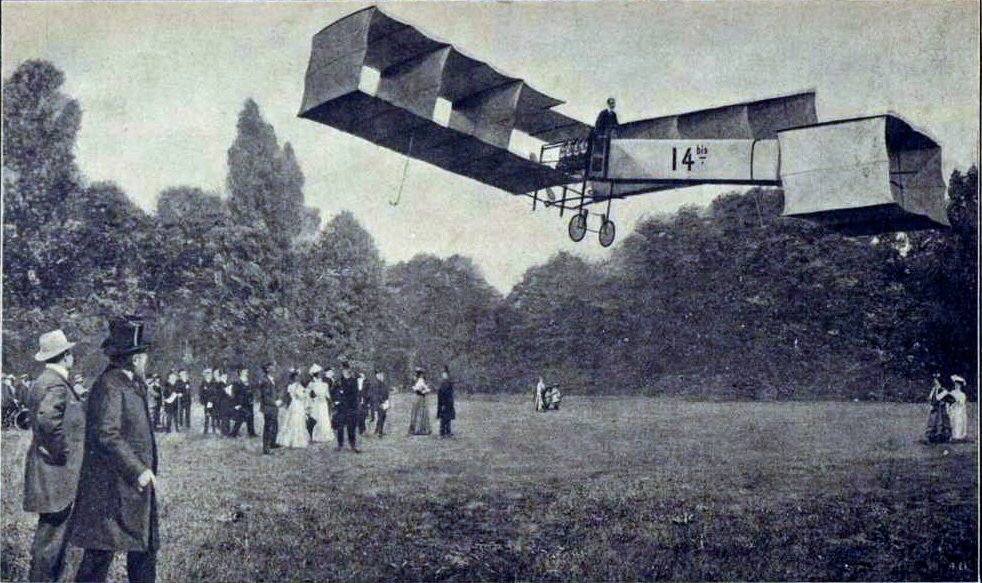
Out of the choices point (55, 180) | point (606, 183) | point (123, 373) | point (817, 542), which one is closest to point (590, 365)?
point (606, 183)

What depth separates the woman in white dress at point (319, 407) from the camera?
627 centimetres

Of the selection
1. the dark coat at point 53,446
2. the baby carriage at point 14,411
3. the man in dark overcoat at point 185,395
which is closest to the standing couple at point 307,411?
the man in dark overcoat at point 185,395

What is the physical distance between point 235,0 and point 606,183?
355 centimetres

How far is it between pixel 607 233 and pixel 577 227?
26cm

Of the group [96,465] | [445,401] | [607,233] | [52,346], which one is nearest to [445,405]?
[445,401]

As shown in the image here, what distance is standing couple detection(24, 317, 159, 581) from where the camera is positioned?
4879 mm

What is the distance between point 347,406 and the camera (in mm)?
6320

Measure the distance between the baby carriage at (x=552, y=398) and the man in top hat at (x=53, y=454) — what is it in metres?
3.49

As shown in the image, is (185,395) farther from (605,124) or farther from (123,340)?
(605,124)

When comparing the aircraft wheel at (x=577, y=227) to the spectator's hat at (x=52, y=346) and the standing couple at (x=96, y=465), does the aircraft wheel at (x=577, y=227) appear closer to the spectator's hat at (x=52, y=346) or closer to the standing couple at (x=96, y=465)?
the standing couple at (x=96, y=465)

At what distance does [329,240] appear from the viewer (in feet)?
21.4

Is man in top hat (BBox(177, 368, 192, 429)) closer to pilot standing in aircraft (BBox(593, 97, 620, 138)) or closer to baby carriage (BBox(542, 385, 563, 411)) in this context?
baby carriage (BBox(542, 385, 563, 411))

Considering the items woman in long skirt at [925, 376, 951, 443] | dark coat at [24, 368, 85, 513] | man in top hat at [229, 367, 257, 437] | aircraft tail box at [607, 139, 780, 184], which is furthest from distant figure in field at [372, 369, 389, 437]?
woman in long skirt at [925, 376, 951, 443]

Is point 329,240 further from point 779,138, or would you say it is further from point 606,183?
point 779,138
